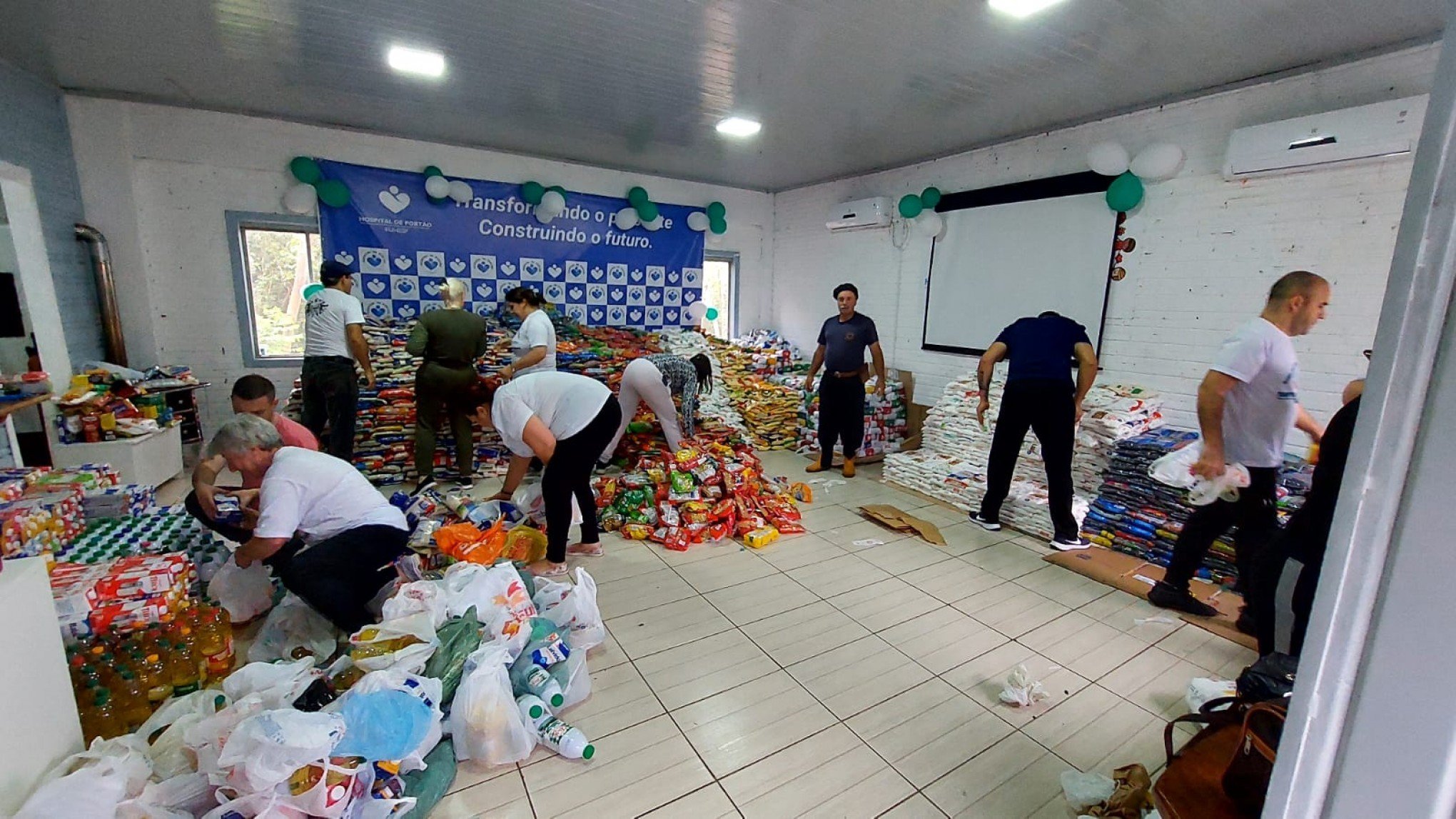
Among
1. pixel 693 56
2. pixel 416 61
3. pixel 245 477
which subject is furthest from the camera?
pixel 416 61

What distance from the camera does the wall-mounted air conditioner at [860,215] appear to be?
6152 millimetres

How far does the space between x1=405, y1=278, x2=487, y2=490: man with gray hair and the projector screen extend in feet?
14.0

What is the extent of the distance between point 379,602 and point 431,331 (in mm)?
2367

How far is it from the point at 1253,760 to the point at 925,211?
211 inches

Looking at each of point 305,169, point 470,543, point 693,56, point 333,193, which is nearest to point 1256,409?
point 693,56

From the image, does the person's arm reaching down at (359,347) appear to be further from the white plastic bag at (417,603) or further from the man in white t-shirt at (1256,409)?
the man in white t-shirt at (1256,409)

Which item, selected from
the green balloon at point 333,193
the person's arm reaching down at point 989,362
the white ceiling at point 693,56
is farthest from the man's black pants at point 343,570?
the green balloon at point 333,193

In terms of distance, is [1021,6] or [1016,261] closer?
[1021,6]

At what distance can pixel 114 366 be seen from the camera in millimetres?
4359

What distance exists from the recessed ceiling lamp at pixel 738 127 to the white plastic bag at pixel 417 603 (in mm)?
4033

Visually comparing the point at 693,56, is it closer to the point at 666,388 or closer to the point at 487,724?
the point at 666,388

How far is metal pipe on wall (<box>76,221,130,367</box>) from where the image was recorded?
4.38 meters

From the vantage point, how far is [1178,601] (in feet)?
9.62

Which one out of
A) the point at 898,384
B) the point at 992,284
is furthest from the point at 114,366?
the point at 992,284
